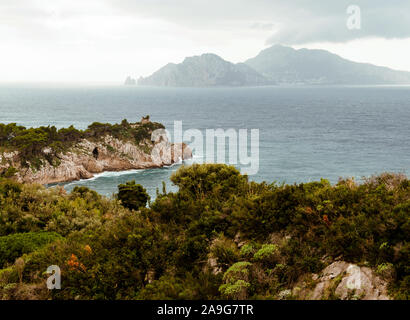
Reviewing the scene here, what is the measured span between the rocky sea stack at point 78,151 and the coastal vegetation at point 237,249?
52.2 metres

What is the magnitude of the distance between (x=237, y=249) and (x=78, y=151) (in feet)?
211

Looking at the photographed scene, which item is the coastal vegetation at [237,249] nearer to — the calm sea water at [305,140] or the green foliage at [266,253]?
the green foliage at [266,253]

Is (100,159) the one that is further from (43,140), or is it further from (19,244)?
(19,244)

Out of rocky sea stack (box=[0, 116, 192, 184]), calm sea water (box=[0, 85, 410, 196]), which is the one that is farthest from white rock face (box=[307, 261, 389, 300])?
rocky sea stack (box=[0, 116, 192, 184])

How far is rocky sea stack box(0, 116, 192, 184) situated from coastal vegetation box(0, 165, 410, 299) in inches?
2056

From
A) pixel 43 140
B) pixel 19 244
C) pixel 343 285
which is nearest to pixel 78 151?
pixel 43 140

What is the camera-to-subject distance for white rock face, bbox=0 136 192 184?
59.4 metres

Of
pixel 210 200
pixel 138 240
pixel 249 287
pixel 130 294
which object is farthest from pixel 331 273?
pixel 210 200

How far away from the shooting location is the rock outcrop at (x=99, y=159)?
5934 centimetres

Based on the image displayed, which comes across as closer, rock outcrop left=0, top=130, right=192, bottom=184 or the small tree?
the small tree

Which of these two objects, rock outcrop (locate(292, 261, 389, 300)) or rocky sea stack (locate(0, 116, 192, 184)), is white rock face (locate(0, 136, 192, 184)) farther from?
rock outcrop (locate(292, 261, 389, 300))

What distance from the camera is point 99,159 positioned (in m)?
70.4
